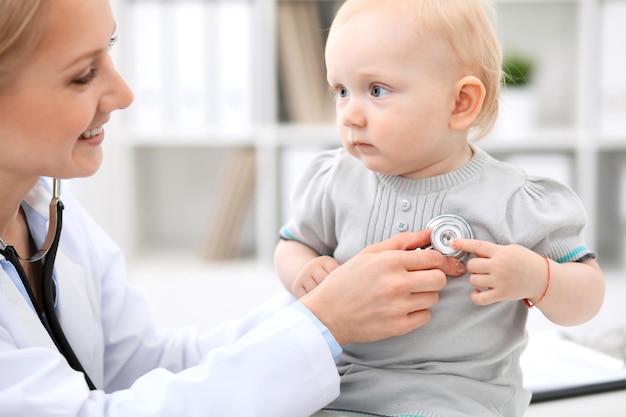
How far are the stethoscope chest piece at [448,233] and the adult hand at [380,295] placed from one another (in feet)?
0.04

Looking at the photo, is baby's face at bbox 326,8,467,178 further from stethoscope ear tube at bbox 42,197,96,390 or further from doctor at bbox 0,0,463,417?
stethoscope ear tube at bbox 42,197,96,390

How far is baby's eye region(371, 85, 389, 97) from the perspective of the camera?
3.47 feet

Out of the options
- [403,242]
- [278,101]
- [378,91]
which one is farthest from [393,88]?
[278,101]

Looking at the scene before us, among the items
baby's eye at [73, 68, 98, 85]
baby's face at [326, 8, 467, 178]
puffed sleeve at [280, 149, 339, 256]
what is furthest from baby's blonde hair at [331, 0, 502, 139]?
baby's eye at [73, 68, 98, 85]

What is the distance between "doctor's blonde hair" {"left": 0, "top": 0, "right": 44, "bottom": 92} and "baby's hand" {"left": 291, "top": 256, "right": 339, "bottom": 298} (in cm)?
45

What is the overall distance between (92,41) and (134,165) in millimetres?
2209

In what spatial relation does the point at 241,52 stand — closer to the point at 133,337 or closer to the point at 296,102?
the point at 296,102

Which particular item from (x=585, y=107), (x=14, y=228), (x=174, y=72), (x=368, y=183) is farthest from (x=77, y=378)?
(x=585, y=107)

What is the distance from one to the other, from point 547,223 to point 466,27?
0.26 metres

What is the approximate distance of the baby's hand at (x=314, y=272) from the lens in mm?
1130

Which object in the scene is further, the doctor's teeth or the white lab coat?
the doctor's teeth

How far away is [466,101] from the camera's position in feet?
3.52

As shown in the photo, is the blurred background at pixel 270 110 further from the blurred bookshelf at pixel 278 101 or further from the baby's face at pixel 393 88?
the baby's face at pixel 393 88

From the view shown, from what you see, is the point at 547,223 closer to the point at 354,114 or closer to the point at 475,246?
the point at 475,246
